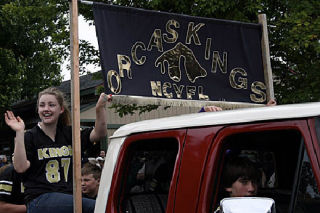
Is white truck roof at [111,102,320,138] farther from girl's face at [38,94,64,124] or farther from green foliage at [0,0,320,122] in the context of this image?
green foliage at [0,0,320,122]

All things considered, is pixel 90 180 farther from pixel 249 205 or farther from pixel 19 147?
pixel 249 205

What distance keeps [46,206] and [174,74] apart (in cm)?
158

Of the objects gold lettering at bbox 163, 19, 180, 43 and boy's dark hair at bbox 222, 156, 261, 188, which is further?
gold lettering at bbox 163, 19, 180, 43

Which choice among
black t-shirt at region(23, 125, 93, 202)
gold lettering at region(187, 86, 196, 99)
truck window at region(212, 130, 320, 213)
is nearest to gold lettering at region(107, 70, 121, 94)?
black t-shirt at region(23, 125, 93, 202)

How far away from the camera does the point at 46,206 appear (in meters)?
3.50

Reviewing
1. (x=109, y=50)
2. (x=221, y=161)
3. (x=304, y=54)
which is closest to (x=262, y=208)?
(x=221, y=161)

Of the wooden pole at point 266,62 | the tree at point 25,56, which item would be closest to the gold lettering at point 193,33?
the wooden pole at point 266,62

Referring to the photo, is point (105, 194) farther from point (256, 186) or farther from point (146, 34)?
point (146, 34)

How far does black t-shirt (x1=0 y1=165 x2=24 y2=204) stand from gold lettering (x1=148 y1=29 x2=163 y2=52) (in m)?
1.51

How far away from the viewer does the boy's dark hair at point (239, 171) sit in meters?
2.48

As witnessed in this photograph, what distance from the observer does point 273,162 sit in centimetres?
268

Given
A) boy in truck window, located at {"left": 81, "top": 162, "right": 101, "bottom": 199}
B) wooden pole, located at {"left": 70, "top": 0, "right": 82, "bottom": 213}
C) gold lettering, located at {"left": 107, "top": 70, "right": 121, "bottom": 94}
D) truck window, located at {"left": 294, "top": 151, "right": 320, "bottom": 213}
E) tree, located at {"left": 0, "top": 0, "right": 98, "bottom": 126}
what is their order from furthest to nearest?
tree, located at {"left": 0, "top": 0, "right": 98, "bottom": 126} < boy in truck window, located at {"left": 81, "top": 162, "right": 101, "bottom": 199} < gold lettering, located at {"left": 107, "top": 70, "right": 121, "bottom": 94} < wooden pole, located at {"left": 70, "top": 0, "right": 82, "bottom": 213} < truck window, located at {"left": 294, "top": 151, "right": 320, "bottom": 213}

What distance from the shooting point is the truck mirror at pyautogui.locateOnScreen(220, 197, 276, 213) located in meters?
1.91

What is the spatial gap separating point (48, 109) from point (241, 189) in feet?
6.14
